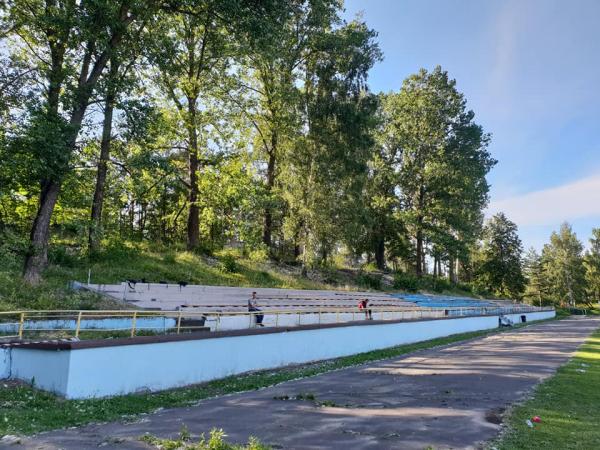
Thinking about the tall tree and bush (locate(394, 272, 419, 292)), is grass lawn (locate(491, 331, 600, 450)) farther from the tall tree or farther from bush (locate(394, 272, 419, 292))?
bush (locate(394, 272, 419, 292))

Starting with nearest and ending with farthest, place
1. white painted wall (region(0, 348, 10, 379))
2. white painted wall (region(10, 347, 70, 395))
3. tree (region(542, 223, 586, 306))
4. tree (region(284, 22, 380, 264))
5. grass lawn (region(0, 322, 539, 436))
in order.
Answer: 1. grass lawn (region(0, 322, 539, 436))
2. white painted wall (region(10, 347, 70, 395))
3. white painted wall (region(0, 348, 10, 379))
4. tree (region(284, 22, 380, 264))
5. tree (region(542, 223, 586, 306))

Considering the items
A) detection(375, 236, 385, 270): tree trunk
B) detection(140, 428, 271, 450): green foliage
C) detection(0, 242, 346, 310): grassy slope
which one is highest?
detection(375, 236, 385, 270): tree trunk

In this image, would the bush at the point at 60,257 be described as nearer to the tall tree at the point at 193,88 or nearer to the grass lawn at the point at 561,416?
the tall tree at the point at 193,88

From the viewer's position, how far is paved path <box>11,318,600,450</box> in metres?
6.13

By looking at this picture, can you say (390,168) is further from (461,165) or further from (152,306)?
(152,306)

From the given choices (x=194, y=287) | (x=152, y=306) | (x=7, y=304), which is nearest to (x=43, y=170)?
(x=7, y=304)

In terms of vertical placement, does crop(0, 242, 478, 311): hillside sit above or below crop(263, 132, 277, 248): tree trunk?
below

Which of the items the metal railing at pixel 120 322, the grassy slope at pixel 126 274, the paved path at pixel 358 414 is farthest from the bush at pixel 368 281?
the paved path at pixel 358 414

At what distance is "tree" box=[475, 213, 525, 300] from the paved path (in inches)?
2626

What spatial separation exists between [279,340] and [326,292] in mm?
17853

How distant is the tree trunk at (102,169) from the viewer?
17623 mm

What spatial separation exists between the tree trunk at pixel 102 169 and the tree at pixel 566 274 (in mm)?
94250

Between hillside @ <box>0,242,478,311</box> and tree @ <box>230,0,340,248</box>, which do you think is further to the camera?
tree @ <box>230,0,340,248</box>

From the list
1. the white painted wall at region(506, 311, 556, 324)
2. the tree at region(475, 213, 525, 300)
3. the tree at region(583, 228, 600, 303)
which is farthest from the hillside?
the tree at region(583, 228, 600, 303)
